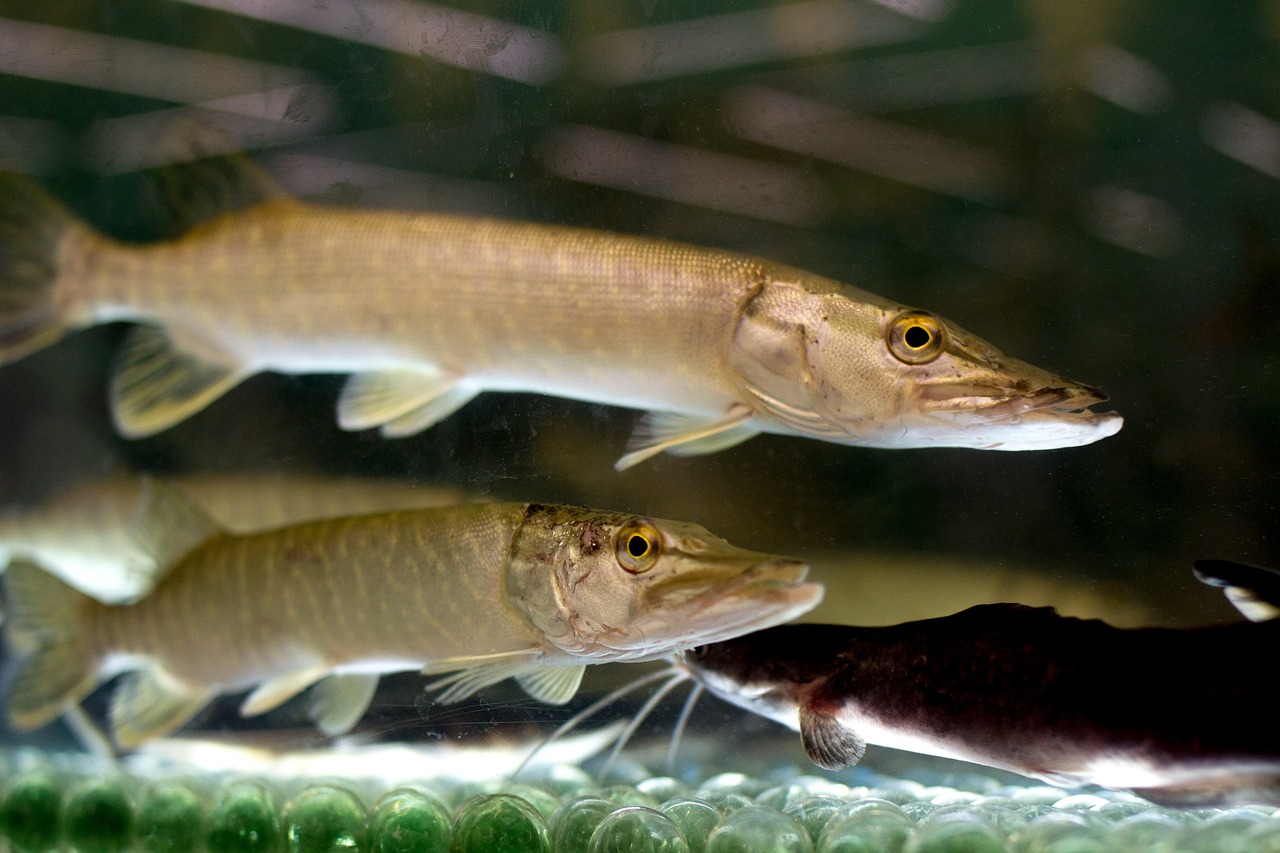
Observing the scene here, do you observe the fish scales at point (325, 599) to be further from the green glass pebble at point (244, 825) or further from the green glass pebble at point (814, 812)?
the green glass pebble at point (814, 812)

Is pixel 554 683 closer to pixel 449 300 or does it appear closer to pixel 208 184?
pixel 449 300

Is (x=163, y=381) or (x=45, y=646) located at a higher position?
(x=163, y=381)

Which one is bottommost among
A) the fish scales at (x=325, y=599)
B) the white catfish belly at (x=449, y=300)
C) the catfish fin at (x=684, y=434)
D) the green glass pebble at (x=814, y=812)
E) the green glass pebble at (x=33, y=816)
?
the green glass pebble at (x=33, y=816)

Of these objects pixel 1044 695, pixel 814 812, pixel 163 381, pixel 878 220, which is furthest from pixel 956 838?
pixel 163 381

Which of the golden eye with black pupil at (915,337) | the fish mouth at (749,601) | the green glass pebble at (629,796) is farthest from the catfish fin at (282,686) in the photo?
the golden eye with black pupil at (915,337)

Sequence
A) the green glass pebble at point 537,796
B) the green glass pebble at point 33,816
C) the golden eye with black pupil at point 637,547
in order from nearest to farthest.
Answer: the golden eye with black pupil at point 637,547 → the green glass pebble at point 537,796 → the green glass pebble at point 33,816

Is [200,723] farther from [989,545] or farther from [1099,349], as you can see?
[1099,349]

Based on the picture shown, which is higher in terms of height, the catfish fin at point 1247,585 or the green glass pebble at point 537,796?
the catfish fin at point 1247,585

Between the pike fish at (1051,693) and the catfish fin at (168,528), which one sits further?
the catfish fin at (168,528)
